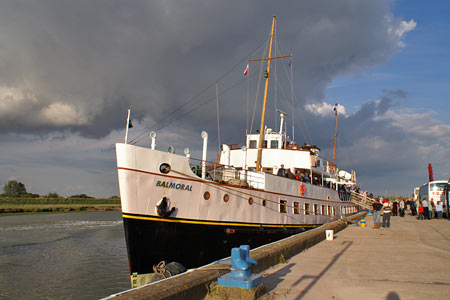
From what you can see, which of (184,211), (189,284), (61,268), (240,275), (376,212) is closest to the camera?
(189,284)

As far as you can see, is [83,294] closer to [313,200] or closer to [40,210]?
[313,200]

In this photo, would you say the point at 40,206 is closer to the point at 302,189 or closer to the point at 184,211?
the point at 302,189

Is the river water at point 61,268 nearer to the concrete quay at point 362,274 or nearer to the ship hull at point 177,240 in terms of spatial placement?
the ship hull at point 177,240

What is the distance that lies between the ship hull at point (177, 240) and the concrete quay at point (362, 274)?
315cm

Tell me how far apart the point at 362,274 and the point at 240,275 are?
3.48m

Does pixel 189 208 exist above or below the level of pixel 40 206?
above

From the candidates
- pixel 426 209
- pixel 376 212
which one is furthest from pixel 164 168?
pixel 426 209

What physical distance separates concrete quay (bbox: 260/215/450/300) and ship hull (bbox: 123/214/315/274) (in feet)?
10.3

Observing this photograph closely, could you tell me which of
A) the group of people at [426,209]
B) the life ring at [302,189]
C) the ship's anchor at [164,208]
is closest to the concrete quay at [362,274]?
the ship's anchor at [164,208]

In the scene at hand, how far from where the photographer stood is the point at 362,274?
285 inches

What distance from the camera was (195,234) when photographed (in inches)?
446

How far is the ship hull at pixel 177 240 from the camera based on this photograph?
10016 mm

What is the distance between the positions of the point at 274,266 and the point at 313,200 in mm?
12254

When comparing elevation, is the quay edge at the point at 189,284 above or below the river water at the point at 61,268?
above
